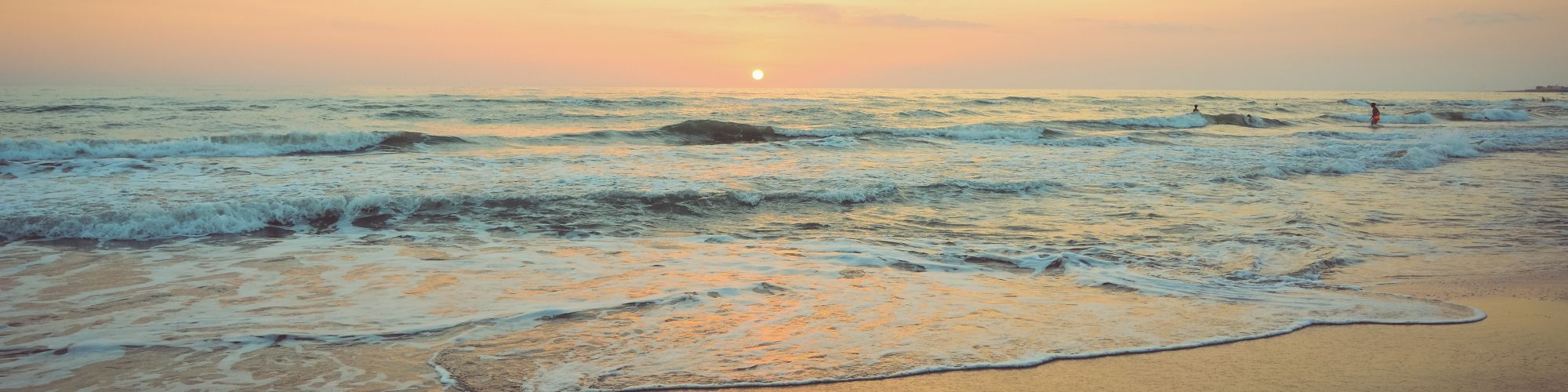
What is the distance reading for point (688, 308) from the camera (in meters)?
5.39

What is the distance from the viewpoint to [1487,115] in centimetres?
4153

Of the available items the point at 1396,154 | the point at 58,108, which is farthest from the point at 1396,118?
the point at 58,108

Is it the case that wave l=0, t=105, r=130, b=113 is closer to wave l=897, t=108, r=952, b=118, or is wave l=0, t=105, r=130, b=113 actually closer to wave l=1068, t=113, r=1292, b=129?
wave l=897, t=108, r=952, b=118

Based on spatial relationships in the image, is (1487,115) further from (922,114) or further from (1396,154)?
(1396,154)

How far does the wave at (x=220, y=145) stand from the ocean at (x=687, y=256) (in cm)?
11

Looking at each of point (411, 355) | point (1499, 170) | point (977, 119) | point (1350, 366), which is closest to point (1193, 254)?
point (1350, 366)

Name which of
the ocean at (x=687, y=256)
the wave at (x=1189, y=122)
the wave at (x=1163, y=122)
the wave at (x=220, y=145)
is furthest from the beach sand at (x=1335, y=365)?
the wave at (x=1163, y=122)

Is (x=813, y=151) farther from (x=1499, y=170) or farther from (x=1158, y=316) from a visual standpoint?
(x=1158, y=316)

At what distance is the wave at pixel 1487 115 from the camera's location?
135 feet

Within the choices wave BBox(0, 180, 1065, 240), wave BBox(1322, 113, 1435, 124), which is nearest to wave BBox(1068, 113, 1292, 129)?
wave BBox(1322, 113, 1435, 124)

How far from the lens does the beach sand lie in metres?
3.88

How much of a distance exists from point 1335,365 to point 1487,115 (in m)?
49.5

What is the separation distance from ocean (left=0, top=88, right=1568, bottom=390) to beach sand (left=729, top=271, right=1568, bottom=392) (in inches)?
6.1

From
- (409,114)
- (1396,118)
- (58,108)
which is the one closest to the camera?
(58,108)
